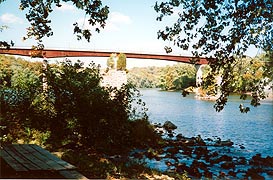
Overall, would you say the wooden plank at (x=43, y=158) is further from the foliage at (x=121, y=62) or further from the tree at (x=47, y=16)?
the foliage at (x=121, y=62)

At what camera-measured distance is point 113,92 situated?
7.50 metres

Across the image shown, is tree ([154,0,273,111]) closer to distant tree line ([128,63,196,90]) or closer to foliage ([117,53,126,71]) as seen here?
foliage ([117,53,126,71])

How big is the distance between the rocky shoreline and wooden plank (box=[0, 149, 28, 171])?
10.9ft

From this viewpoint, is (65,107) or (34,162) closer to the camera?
(34,162)

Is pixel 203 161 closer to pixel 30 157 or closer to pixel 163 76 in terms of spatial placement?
pixel 30 157

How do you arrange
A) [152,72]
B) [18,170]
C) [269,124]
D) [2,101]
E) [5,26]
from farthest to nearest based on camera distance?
[152,72] → [269,124] → [2,101] → [5,26] → [18,170]

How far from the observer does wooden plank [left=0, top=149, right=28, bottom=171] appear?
109 inches

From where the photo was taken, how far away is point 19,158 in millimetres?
3094

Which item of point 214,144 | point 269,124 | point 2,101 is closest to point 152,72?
point 269,124

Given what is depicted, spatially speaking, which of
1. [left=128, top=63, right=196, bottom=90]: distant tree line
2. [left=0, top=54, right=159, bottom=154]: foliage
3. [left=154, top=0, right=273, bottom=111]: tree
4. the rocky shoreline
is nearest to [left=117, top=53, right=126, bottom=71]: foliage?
[left=128, top=63, right=196, bottom=90]: distant tree line

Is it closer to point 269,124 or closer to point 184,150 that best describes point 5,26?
point 184,150

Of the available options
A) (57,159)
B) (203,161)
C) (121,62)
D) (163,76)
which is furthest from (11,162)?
(163,76)

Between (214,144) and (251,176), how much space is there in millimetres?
3185

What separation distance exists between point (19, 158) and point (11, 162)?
0.15m
